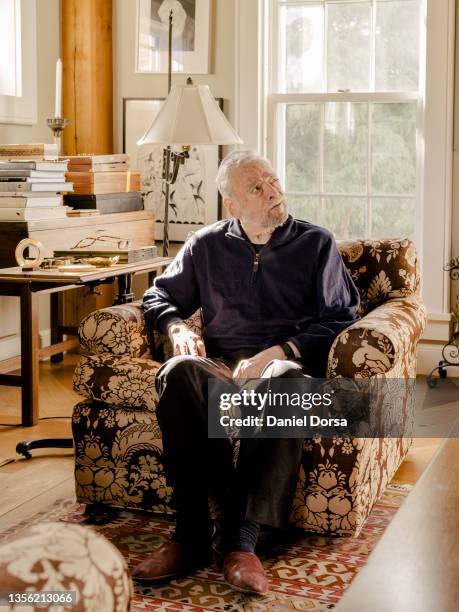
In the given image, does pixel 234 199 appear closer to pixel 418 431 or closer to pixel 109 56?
pixel 418 431

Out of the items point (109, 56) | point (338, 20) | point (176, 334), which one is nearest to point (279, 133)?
point (338, 20)

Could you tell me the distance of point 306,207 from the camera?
4.97m

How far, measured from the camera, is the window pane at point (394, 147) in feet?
15.5

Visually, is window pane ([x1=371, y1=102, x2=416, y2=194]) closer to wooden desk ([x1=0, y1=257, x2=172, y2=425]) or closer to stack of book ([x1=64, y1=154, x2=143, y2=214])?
stack of book ([x1=64, y1=154, x2=143, y2=214])

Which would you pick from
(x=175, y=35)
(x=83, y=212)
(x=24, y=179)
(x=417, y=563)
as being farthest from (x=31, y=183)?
(x=417, y=563)

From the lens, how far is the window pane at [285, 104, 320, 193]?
489 centimetres

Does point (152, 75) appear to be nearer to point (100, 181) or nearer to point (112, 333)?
point (100, 181)

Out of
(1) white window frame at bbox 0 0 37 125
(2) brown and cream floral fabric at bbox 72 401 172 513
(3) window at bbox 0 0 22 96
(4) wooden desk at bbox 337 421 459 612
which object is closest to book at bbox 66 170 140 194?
(1) white window frame at bbox 0 0 37 125

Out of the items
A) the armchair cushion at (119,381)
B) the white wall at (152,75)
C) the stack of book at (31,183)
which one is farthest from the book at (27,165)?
the armchair cushion at (119,381)

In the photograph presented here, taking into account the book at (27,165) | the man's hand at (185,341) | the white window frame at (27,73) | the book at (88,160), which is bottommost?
the man's hand at (185,341)

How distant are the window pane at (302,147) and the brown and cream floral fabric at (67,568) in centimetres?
424

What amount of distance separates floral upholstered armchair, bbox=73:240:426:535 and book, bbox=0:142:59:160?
1.52 m

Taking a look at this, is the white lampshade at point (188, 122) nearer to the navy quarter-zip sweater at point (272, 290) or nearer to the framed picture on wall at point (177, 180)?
the navy quarter-zip sweater at point (272, 290)

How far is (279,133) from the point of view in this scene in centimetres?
497
